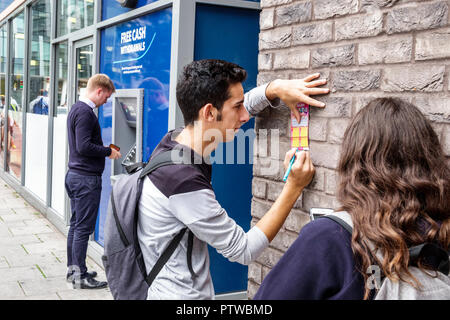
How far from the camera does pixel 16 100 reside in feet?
30.9

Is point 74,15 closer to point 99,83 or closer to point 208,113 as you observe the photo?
point 99,83

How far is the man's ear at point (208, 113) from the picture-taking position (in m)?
1.91

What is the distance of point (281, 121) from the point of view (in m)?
2.28

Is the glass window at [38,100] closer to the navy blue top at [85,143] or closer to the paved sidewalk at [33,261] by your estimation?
the paved sidewalk at [33,261]

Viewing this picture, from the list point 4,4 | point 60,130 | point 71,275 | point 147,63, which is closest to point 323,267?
point 147,63

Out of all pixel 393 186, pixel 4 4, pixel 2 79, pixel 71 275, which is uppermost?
pixel 4 4

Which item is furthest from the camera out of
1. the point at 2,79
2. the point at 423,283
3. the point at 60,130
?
the point at 2,79

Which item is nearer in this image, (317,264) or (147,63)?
(317,264)

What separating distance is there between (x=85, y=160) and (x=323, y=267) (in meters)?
3.28

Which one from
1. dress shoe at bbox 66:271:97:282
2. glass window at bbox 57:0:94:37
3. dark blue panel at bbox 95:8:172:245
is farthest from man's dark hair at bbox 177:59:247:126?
glass window at bbox 57:0:94:37

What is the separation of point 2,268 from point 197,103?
12.8ft

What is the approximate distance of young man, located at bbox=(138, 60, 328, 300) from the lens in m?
1.80
